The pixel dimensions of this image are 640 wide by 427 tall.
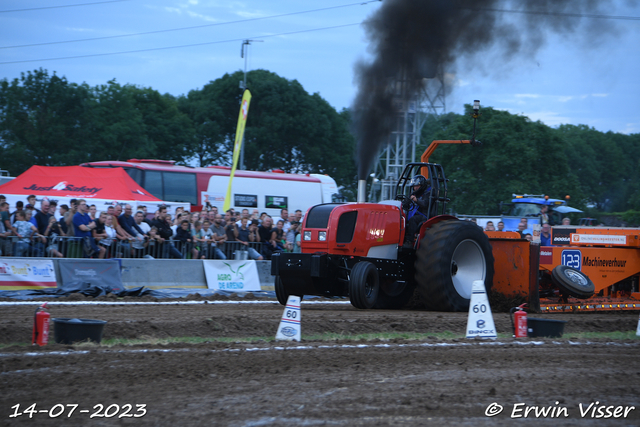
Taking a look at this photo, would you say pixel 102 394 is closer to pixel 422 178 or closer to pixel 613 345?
pixel 613 345

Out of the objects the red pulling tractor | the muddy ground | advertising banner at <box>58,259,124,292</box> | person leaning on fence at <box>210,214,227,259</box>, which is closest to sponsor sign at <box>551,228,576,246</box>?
the red pulling tractor

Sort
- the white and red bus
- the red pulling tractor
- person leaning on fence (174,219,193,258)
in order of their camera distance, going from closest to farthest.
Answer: the red pulling tractor < person leaning on fence (174,219,193,258) < the white and red bus

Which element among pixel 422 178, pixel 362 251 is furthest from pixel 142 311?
pixel 422 178

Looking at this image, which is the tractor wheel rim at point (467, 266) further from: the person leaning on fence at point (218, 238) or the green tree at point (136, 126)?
the green tree at point (136, 126)

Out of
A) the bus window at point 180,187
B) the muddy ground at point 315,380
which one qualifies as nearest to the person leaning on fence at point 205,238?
the muddy ground at point 315,380

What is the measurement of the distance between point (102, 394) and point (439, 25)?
1082 cm

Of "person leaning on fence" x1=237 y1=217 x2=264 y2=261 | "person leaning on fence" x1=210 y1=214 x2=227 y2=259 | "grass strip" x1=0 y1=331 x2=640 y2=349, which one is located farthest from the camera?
"person leaning on fence" x1=237 y1=217 x2=264 y2=261

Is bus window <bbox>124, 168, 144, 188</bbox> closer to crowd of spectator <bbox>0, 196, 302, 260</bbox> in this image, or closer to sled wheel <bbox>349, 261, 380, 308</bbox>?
crowd of spectator <bbox>0, 196, 302, 260</bbox>

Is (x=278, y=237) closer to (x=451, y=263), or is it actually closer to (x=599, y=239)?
(x=451, y=263)

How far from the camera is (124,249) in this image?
14789mm

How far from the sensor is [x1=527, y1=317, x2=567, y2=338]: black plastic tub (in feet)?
27.2

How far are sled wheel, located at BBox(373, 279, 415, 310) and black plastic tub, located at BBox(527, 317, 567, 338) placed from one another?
3071 mm

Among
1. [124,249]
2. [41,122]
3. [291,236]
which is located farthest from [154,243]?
[41,122]

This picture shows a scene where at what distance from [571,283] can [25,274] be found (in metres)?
10.3
